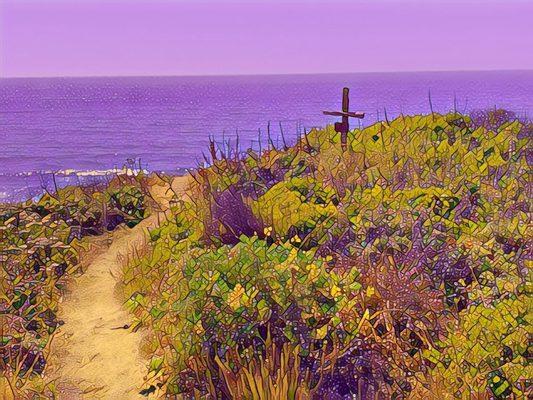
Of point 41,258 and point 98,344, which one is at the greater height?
point 41,258

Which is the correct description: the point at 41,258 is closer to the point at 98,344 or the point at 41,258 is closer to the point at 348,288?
the point at 98,344

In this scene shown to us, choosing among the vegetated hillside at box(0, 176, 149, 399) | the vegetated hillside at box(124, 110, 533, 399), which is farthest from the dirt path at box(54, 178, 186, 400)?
the vegetated hillside at box(124, 110, 533, 399)

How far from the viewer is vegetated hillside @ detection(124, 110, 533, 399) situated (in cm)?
608

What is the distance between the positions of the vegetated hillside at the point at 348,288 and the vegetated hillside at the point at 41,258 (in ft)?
3.54

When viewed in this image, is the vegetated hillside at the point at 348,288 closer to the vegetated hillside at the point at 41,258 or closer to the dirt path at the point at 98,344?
the dirt path at the point at 98,344

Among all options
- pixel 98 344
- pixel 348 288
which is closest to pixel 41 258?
pixel 98 344

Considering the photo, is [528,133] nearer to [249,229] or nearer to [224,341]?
[249,229]

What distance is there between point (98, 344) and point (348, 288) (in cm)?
300

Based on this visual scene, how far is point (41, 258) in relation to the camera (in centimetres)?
1024

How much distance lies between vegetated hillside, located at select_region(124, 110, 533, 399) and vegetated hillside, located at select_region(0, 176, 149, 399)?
1079mm

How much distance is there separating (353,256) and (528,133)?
22.7 ft

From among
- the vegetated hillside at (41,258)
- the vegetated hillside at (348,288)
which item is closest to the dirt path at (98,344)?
the vegetated hillside at (41,258)

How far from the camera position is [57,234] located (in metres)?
11.1

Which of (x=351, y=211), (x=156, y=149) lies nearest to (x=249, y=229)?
(x=351, y=211)
